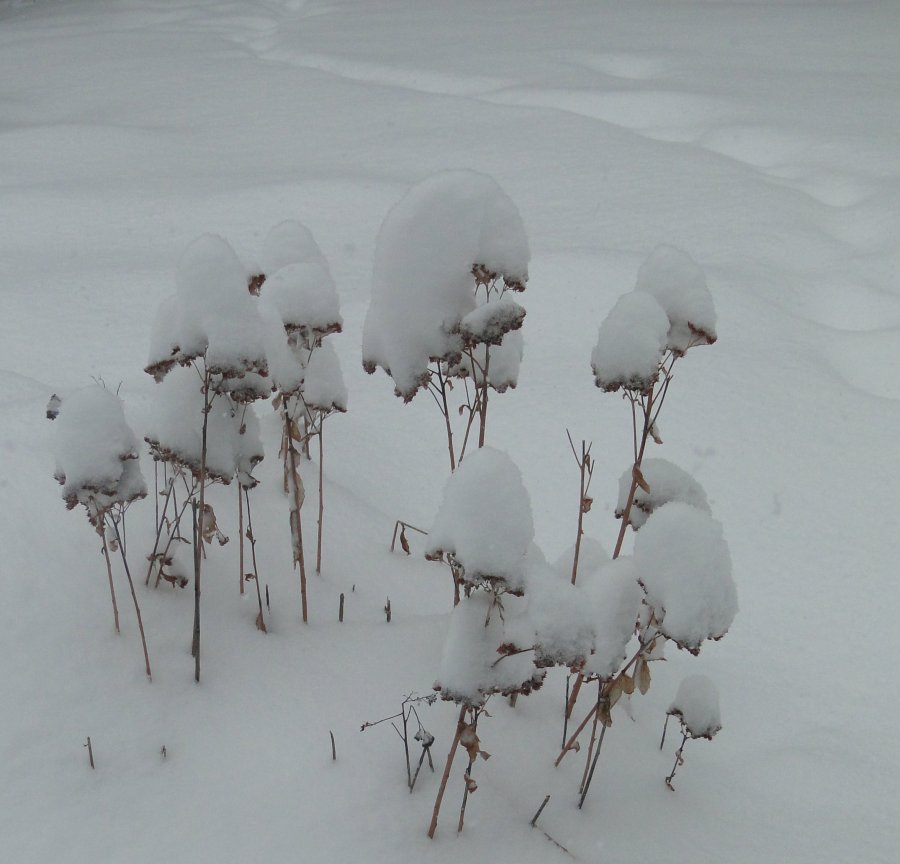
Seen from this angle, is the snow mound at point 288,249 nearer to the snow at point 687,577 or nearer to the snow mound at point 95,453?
the snow mound at point 95,453

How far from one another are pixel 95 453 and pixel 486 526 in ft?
2.42

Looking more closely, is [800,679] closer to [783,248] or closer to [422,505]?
[422,505]

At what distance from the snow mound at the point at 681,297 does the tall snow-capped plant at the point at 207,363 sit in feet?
2.23

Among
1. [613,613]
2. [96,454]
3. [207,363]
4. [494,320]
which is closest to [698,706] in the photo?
[613,613]

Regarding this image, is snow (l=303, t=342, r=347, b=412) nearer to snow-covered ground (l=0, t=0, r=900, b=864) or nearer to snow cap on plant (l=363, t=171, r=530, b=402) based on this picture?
snow cap on plant (l=363, t=171, r=530, b=402)

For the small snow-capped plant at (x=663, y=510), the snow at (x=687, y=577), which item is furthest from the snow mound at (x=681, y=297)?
the snow at (x=687, y=577)

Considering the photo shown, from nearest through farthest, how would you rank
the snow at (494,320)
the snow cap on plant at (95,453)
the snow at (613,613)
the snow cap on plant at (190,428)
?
the snow at (494,320), the snow at (613,613), the snow cap on plant at (95,453), the snow cap on plant at (190,428)

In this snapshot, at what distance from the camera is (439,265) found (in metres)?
1.27

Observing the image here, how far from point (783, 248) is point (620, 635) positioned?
3.58 meters

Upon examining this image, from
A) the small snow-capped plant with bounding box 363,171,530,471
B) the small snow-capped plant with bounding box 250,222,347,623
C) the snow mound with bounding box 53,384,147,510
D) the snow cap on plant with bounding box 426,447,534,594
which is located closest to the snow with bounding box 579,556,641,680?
the snow cap on plant with bounding box 426,447,534,594

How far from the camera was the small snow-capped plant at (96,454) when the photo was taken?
1352mm

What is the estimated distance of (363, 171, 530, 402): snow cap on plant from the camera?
4.10 feet

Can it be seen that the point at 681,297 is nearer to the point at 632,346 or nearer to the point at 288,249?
the point at 632,346

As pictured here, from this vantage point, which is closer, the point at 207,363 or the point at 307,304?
the point at 207,363
